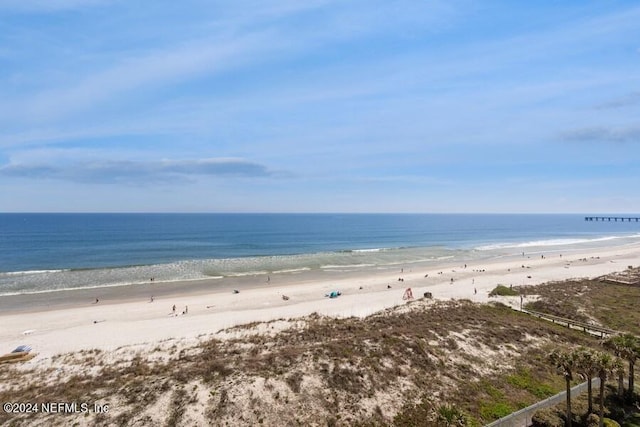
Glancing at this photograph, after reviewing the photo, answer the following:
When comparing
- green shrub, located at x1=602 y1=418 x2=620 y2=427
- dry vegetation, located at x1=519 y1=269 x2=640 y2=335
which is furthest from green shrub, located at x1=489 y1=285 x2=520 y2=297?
green shrub, located at x1=602 y1=418 x2=620 y2=427

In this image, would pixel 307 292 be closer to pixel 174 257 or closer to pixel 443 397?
pixel 443 397

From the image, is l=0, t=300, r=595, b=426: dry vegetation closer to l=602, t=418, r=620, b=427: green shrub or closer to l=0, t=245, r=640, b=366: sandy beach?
l=602, t=418, r=620, b=427: green shrub

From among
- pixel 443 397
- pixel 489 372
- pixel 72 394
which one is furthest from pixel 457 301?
pixel 72 394

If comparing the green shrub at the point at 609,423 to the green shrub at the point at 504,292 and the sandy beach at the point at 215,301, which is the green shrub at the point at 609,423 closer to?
the sandy beach at the point at 215,301

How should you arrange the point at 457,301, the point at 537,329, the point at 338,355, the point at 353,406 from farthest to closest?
the point at 457,301, the point at 537,329, the point at 338,355, the point at 353,406

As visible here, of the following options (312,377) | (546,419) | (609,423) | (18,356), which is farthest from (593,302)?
(18,356)

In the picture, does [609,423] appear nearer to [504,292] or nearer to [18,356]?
[504,292]
